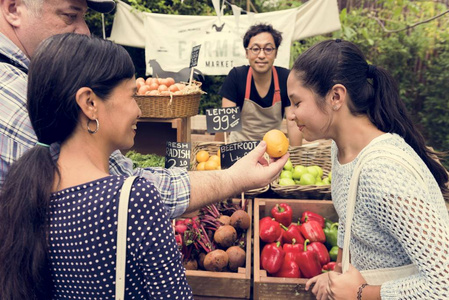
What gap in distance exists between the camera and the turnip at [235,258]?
6.66 ft

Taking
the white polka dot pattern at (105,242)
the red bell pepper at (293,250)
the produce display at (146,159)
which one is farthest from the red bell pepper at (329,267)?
the produce display at (146,159)

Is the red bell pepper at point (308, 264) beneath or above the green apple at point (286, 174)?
Answer: beneath

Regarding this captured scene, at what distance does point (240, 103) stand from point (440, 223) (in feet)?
9.56

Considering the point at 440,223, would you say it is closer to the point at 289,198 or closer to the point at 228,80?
the point at 289,198

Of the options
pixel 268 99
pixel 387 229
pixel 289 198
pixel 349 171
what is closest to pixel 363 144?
pixel 349 171

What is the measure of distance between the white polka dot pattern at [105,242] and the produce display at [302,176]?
194 centimetres

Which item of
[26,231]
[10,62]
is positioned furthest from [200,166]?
[26,231]

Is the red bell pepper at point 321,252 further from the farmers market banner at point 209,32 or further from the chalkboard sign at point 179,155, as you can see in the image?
the farmers market banner at point 209,32

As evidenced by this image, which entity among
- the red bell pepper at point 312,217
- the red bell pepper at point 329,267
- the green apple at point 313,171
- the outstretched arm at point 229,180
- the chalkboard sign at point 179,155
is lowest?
the red bell pepper at point 329,267

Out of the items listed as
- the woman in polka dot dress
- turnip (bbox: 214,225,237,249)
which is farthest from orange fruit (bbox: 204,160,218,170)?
the woman in polka dot dress

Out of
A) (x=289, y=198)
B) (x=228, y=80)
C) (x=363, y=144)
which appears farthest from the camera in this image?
(x=228, y=80)

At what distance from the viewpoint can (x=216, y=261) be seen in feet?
6.48

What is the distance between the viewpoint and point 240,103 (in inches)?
159

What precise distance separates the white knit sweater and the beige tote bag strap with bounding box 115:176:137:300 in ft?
2.94
